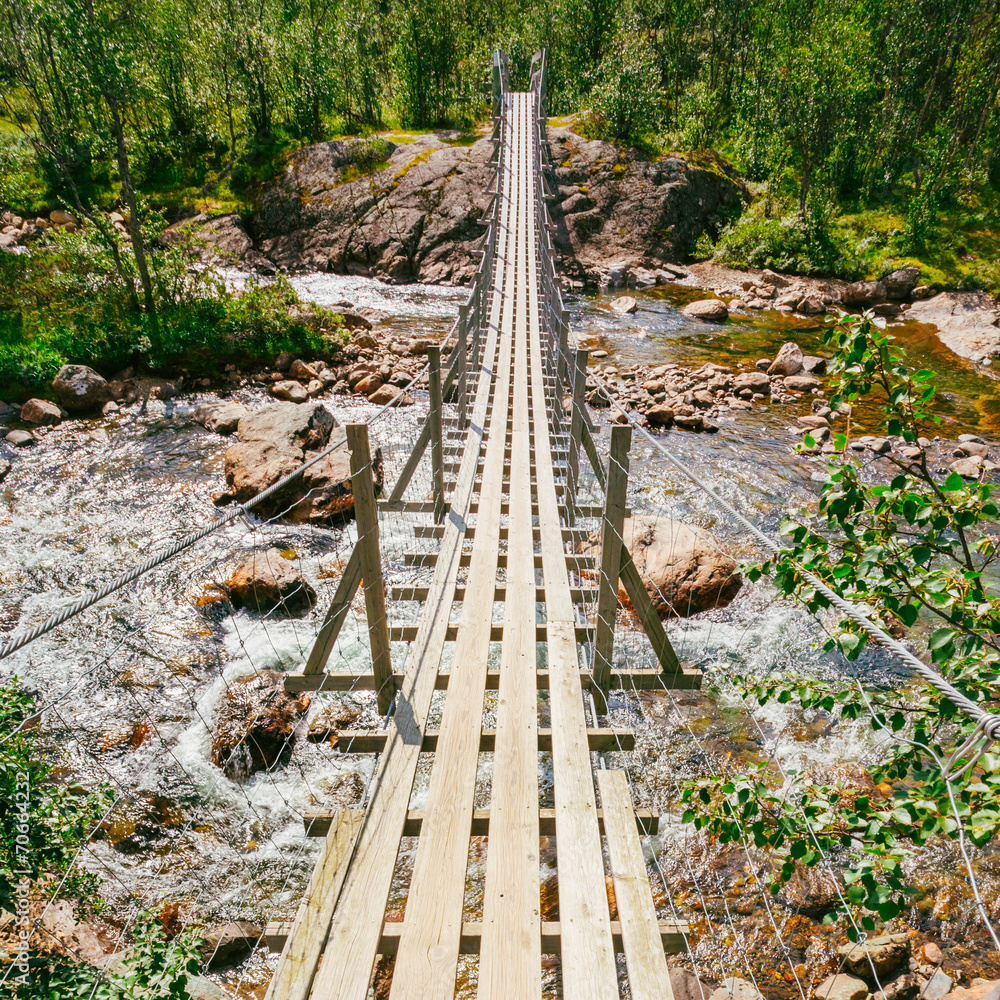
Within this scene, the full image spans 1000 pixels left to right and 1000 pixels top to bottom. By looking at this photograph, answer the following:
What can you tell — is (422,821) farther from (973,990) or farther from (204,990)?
(973,990)

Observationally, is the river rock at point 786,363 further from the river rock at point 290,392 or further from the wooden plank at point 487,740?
the wooden plank at point 487,740

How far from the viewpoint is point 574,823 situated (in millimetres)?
2553

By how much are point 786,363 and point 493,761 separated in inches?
498

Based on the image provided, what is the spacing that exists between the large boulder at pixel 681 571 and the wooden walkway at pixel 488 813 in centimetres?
159

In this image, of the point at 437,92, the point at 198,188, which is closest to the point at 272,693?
the point at 198,188

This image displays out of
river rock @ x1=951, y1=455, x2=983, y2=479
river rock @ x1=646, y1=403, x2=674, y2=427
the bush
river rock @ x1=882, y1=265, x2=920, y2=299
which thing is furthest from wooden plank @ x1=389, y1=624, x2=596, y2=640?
the bush

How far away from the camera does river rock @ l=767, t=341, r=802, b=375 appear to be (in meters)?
13.2

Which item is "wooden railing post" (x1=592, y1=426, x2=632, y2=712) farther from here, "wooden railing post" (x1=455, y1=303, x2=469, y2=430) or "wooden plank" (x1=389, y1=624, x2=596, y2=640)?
"wooden railing post" (x1=455, y1=303, x2=469, y2=430)

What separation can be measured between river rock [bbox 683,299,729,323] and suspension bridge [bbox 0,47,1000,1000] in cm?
1207

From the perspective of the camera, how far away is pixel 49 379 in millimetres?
10992

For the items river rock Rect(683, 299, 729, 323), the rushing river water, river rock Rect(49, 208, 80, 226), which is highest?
river rock Rect(49, 208, 80, 226)

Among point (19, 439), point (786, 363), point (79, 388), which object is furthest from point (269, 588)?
point (786, 363)

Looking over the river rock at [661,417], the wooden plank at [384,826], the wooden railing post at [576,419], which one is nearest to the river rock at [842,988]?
the wooden plank at [384,826]

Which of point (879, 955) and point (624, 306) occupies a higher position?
point (624, 306)
